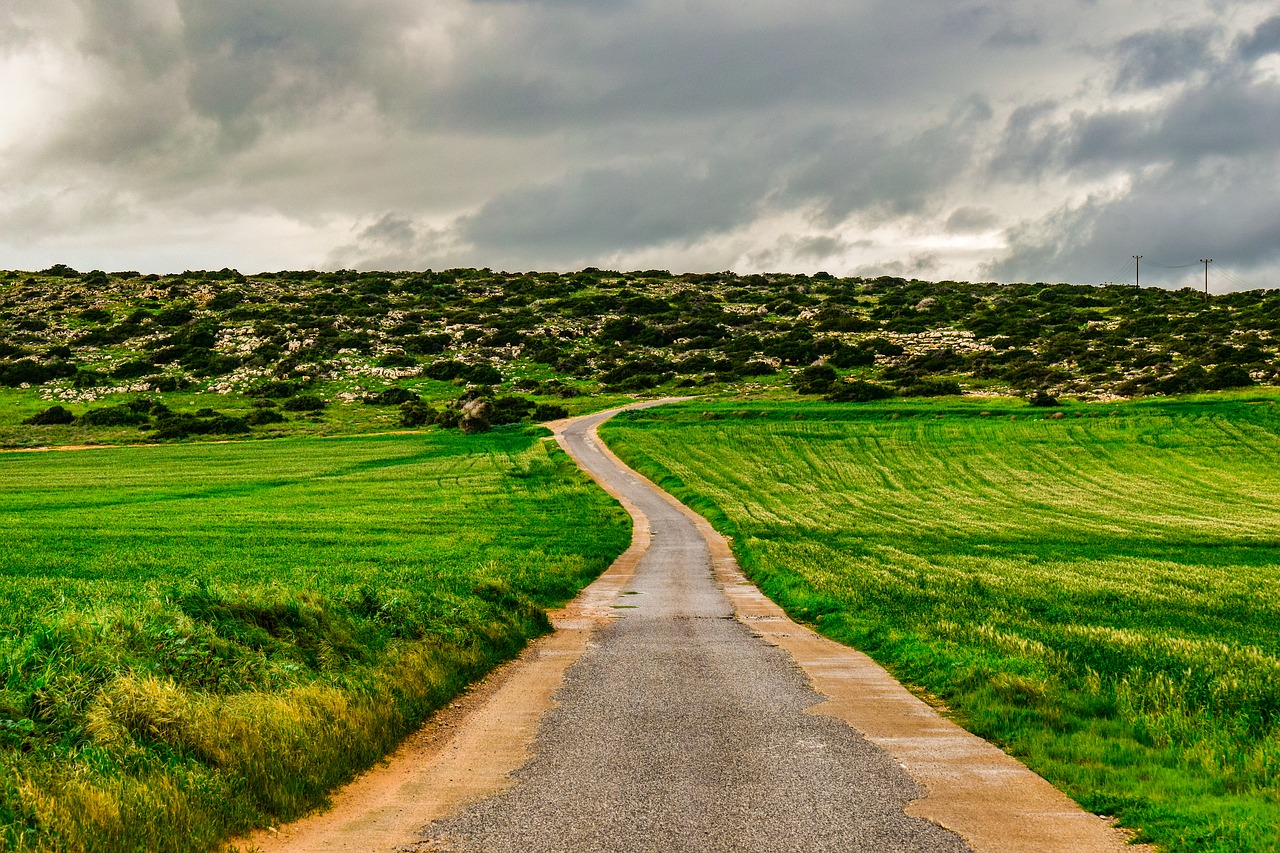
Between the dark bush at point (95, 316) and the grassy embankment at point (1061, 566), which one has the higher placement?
the dark bush at point (95, 316)

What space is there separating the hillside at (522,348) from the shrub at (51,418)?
25cm

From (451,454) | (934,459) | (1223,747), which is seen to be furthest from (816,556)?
(451,454)

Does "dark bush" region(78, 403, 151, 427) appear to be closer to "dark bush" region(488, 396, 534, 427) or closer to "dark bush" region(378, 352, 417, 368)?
"dark bush" region(488, 396, 534, 427)

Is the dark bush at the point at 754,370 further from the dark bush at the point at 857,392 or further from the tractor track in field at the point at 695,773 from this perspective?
the tractor track in field at the point at 695,773

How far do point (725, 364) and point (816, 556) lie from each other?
102 m

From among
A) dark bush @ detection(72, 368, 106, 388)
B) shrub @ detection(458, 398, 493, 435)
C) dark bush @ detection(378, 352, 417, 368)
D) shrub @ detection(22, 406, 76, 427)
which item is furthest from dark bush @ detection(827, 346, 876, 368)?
dark bush @ detection(72, 368, 106, 388)

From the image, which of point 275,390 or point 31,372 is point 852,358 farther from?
point 31,372

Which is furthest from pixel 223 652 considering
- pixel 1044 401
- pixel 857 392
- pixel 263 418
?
pixel 857 392

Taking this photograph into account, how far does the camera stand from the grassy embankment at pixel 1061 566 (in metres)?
10.0

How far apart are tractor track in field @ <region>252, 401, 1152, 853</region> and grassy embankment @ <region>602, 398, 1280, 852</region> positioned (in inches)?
40.1

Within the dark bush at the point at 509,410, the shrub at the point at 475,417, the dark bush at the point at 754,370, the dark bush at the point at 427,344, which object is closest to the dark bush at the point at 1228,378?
the dark bush at the point at 754,370

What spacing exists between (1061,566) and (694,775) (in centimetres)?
2434

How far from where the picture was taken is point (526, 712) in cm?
1223

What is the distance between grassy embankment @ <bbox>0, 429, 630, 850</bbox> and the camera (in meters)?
7.72
